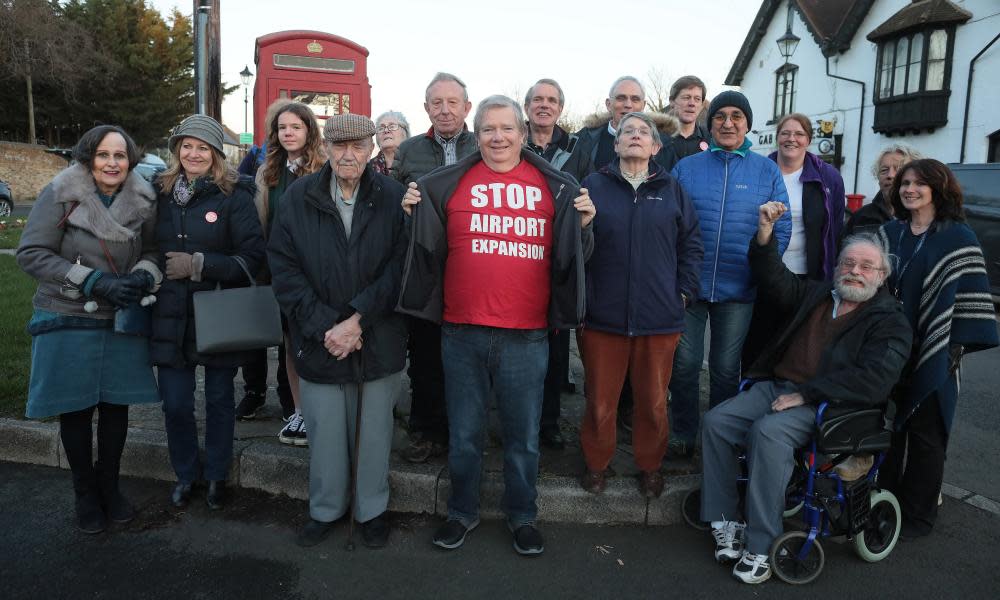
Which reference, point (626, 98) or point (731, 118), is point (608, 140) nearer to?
point (626, 98)

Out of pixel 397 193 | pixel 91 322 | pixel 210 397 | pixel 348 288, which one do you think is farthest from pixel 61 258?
pixel 397 193

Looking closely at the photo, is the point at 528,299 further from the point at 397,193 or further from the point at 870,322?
the point at 870,322

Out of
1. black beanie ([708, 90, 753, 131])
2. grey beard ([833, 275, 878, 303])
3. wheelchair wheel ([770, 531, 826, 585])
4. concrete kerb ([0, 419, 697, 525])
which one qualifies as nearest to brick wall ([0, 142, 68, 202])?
concrete kerb ([0, 419, 697, 525])

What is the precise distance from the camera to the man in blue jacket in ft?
13.0

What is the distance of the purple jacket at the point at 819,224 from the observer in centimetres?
425

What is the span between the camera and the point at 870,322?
11.0 ft

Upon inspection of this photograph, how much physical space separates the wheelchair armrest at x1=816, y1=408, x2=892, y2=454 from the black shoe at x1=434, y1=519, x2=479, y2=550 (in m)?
1.74

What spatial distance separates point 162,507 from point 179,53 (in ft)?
133

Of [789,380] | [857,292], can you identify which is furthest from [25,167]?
[857,292]

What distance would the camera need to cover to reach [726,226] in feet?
13.0

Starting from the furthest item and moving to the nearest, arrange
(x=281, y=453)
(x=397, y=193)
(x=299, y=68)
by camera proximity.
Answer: (x=299, y=68)
(x=281, y=453)
(x=397, y=193)

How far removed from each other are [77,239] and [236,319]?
0.83m

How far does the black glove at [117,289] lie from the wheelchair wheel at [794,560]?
3.22 metres

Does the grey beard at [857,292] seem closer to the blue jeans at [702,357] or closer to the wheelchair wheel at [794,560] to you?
the blue jeans at [702,357]
